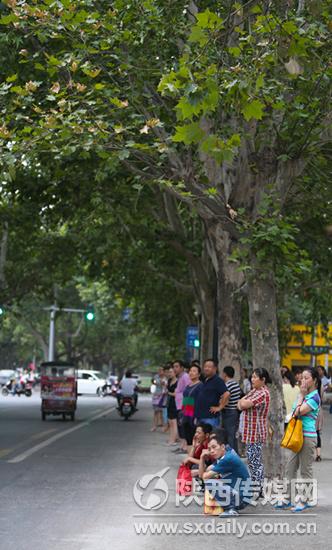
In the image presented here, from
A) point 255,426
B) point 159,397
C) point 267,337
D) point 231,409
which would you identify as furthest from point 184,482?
point 159,397

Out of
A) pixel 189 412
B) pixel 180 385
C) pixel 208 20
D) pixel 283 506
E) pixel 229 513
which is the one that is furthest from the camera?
pixel 180 385

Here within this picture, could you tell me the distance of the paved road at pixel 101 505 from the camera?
10523mm

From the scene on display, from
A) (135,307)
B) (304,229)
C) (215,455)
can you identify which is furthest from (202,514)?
(135,307)

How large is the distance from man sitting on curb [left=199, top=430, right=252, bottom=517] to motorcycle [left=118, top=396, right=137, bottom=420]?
76.7ft

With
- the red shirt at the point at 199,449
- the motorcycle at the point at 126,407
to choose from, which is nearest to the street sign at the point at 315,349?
the motorcycle at the point at 126,407

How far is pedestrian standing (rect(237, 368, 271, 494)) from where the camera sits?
13.8m

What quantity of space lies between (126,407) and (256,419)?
22.1 meters

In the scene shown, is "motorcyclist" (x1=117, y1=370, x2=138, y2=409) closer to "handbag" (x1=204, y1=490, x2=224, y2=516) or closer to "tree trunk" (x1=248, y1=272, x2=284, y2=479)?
"tree trunk" (x1=248, y1=272, x2=284, y2=479)

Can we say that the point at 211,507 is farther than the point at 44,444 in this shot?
No

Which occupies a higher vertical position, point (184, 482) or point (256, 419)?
point (256, 419)

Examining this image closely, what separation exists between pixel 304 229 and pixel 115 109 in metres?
11.3

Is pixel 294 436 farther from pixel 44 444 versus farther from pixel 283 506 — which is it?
pixel 44 444

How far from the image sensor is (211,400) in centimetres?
1587

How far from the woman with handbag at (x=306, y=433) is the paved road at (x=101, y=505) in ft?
1.31
